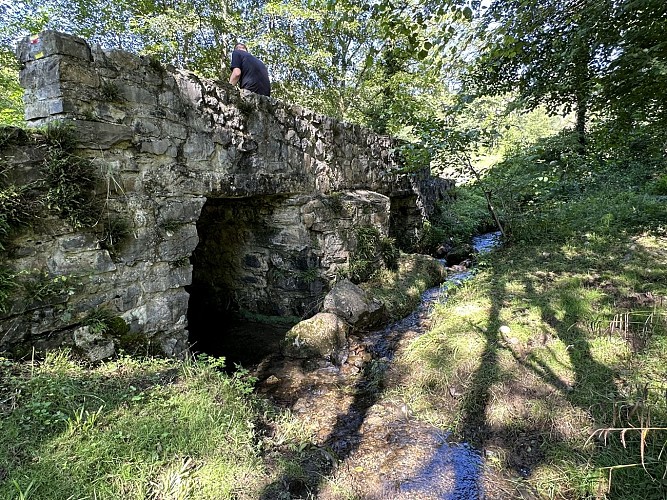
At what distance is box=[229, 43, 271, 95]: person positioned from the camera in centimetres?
456

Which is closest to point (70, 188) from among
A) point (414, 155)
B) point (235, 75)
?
point (235, 75)

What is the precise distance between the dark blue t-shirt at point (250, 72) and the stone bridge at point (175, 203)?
0.37m

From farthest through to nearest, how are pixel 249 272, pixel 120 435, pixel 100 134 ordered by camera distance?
pixel 249 272, pixel 100 134, pixel 120 435

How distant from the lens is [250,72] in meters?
4.68

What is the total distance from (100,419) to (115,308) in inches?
45.0

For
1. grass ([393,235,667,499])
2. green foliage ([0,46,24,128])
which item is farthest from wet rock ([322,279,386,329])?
green foliage ([0,46,24,128])

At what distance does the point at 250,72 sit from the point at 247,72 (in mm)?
38

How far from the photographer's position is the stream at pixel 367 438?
2.27 meters

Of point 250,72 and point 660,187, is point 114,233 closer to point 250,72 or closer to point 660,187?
point 250,72

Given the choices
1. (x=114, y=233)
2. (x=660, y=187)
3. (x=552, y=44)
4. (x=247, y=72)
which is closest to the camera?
(x=114, y=233)

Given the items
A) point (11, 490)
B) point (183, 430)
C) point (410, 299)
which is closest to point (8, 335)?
point (11, 490)

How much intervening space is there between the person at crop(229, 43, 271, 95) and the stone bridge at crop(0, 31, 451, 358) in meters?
0.37

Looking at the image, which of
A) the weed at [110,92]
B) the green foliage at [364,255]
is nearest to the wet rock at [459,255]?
the green foliage at [364,255]

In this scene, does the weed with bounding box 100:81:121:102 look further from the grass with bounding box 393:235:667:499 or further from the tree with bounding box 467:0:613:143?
the grass with bounding box 393:235:667:499
